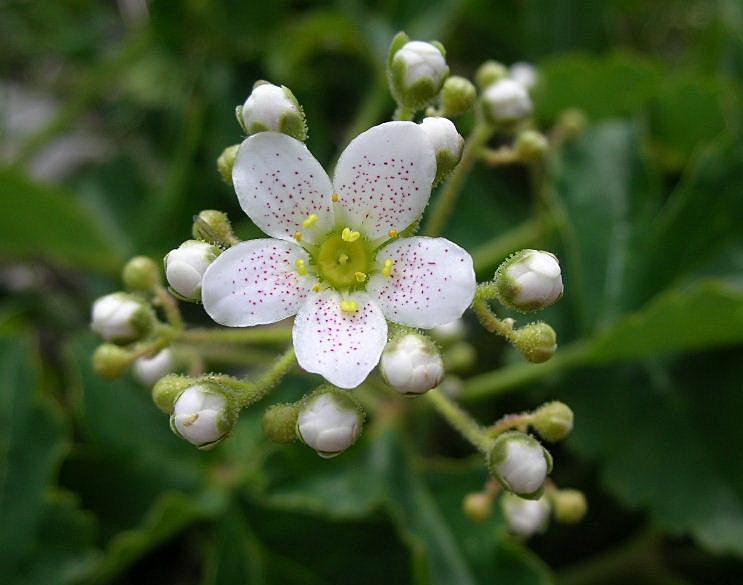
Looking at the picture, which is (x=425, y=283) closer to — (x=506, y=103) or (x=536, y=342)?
(x=536, y=342)

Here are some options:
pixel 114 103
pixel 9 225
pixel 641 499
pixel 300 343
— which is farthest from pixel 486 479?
pixel 114 103

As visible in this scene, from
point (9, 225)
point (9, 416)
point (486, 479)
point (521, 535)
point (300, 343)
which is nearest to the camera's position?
point (300, 343)

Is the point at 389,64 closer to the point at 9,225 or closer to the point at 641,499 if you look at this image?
the point at 641,499

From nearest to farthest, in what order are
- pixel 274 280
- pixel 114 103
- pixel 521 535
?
pixel 274 280, pixel 521 535, pixel 114 103

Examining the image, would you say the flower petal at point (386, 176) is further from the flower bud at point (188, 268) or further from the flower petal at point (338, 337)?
the flower bud at point (188, 268)

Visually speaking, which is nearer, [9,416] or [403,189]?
[403,189]

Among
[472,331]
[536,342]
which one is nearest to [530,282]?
[536,342]

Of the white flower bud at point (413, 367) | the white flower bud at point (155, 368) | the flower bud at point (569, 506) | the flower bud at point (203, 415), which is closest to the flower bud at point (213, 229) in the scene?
the flower bud at point (203, 415)

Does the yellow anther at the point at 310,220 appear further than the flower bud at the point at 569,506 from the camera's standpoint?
No
